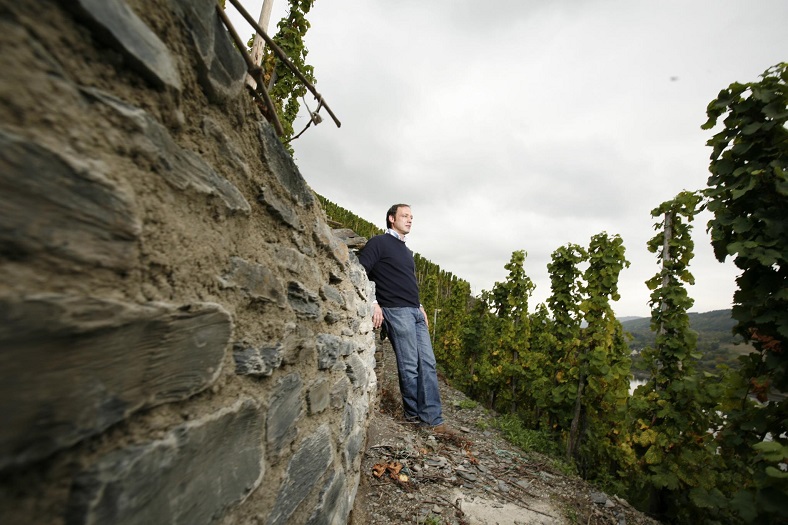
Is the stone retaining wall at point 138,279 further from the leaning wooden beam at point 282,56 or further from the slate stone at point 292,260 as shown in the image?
the leaning wooden beam at point 282,56

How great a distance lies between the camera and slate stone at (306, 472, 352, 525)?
4.63 ft

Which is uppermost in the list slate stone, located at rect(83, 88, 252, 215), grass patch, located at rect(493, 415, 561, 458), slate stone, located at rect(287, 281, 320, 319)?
slate stone, located at rect(83, 88, 252, 215)

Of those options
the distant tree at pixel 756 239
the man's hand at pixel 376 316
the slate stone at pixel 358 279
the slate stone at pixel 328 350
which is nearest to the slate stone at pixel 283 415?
the slate stone at pixel 328 350

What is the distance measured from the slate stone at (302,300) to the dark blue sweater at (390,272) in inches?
69.2

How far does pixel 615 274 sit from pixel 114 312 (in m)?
6.46

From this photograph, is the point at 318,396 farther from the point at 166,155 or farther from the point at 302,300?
the point at 166,155

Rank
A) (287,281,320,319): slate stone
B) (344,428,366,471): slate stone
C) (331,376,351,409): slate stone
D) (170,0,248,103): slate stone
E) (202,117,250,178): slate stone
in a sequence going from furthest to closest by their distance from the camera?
1. (344,428,366,471): slate stone
2. (331,376,351,409): slate stone
3. (287,281,320,319): slate stone
4. (202,117,250,178): slate stone
5. (170,0,248,103): slate stone

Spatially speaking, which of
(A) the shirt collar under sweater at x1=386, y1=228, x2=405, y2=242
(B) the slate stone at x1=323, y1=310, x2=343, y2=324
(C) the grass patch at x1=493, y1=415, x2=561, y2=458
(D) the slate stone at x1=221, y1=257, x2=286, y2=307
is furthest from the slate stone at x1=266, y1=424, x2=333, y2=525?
(C) the grass patch at x1=493, y1=415, x2=561, y2=458

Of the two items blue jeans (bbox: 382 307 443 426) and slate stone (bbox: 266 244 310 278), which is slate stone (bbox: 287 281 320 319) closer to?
slate stone (bbox: 266 244 310 278)

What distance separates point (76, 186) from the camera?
1.84 feet

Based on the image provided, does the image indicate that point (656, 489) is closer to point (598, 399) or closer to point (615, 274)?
point (598, 399)

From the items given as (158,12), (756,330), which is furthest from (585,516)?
(158,12)

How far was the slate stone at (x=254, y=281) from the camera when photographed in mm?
1014

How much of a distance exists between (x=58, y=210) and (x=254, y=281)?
1.97ft
